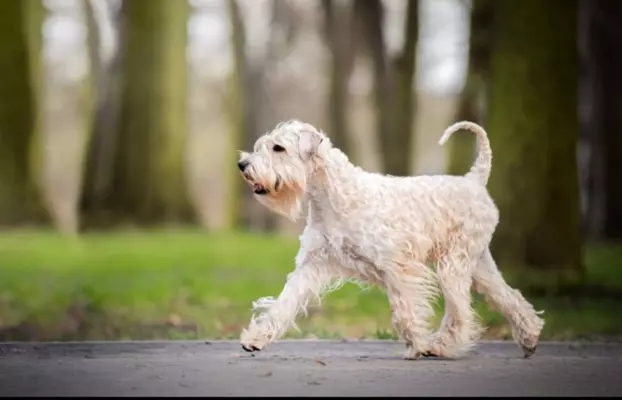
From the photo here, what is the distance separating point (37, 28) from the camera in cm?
2688

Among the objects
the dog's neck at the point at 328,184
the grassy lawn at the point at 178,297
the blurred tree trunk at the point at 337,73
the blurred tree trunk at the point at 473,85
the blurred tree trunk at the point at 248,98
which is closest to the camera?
the dog's neck at the point at 328,184

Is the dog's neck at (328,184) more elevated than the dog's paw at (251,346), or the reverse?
the dog's neck at (328,184)

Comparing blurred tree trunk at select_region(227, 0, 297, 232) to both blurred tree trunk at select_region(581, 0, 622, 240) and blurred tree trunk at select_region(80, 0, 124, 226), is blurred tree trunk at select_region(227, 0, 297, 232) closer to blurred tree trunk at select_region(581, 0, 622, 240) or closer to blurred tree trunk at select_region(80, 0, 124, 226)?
blurred tree trunk at select_region(80, 0, 124, 226)

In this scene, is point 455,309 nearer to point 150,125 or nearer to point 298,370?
point 298,370

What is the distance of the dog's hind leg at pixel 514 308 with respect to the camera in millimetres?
8586

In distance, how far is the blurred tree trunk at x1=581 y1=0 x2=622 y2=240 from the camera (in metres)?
22.6

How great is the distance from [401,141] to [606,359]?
54.9ft

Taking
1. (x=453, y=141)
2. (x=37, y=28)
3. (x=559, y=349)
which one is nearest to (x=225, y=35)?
(x=37, y=28)

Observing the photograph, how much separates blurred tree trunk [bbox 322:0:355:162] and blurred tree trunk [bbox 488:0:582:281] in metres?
13.1

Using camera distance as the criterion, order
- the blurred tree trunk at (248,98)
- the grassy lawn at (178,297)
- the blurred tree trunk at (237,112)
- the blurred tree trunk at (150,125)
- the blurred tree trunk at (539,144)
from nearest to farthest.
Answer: the grassy lawn at (178,297) → the blurred tree trunk at (539,144) → the blurred tree trunk at (150,125) → the blurred tree trunk at (237,112) → the blurred tree trunk at (248,98)

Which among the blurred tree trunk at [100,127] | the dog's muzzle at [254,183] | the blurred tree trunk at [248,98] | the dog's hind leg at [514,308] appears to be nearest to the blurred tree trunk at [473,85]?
the blurred tree trunk at [248,98]

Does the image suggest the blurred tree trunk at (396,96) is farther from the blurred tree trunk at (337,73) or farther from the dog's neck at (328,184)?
the dog's neck at (328,184)

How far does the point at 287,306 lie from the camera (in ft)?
26.1

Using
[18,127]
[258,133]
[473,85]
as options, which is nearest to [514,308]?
[473,85]
